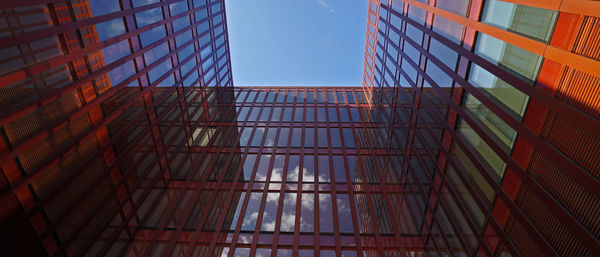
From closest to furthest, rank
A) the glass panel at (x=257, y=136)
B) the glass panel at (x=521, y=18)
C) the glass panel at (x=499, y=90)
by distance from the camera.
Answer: the glass panel at (x=521, y=18), the glass panel at (x=499, y=90), the glass panel at (x=257, y=136)

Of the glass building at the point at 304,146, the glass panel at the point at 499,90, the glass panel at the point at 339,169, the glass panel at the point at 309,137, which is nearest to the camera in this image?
the glass building at the point at 304,146

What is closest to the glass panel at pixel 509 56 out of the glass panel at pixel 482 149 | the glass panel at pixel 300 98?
the glass panel at pixel 482 149

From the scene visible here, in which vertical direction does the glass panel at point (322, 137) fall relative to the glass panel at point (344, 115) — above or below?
→ below

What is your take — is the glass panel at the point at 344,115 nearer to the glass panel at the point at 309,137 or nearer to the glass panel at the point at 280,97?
the glass panel at the point at 309,137

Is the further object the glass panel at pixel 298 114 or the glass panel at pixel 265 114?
the glass panel at pixel 265 114

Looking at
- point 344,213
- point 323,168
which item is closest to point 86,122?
point 344,213

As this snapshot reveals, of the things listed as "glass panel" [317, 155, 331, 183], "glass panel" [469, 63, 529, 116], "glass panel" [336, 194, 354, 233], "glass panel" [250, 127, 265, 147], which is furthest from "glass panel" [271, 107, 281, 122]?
"glass panel" [469, 63, 529, 116]

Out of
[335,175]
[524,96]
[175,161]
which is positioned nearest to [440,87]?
[524,96]

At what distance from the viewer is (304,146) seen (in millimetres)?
22891

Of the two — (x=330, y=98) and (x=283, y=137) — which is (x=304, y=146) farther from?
(x=330, y=98)

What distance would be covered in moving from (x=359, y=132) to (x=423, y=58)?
927 cm

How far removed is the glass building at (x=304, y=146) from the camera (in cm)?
810

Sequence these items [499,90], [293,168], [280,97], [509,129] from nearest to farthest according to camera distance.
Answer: [509,129], [499,90], [293,168], [280,97]

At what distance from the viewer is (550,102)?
788 centimetres
